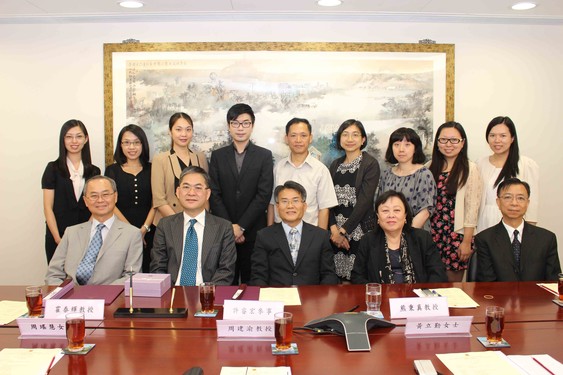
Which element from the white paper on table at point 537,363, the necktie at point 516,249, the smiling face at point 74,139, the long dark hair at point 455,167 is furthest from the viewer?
A: the smiling face at point 74,139

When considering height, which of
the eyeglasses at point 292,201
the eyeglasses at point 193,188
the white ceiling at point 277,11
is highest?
the white ceiling at point 277,11

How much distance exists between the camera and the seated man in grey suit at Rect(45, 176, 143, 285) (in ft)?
9.86

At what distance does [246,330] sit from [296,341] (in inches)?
7.4

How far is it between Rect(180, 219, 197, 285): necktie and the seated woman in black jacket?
926mm

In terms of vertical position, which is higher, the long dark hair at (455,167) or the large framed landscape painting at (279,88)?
the large framed landscape painting at (279,88)

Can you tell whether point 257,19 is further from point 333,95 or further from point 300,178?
point 300,178

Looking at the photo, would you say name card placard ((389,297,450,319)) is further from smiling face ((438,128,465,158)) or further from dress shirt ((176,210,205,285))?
smiling face ((438,128,465,158))

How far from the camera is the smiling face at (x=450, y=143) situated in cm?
384

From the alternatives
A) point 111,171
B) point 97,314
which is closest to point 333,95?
point 111,171

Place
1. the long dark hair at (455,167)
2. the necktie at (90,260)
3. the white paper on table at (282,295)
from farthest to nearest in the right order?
the long dark hair at (455,167), the necktie at (90,260), the white paper on table at (282,295)

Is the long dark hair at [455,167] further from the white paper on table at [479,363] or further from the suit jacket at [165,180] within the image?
the white paper on table at [479,363]

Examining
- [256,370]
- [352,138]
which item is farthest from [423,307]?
[352,138]

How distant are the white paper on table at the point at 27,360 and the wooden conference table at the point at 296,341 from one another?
0.05 m

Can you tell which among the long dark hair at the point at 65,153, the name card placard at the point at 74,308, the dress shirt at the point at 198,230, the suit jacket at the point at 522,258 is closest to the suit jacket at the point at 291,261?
the dress shirt at the point at 198,230
